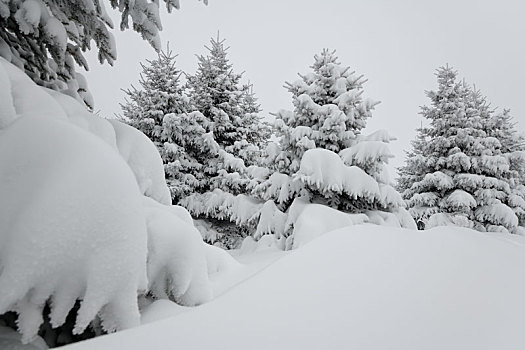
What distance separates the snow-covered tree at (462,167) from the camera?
12250 mm

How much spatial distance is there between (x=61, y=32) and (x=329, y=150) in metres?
5.82

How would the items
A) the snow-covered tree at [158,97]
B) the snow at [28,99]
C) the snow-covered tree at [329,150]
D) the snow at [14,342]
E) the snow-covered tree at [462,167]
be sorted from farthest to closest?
1. the snow-covered tree at [462,167]
2. the snow-covered tree at [158,97]
3. the snow-covered tree at [329,150]
4. the snow at [28,99]
5. the snow at [14,342]

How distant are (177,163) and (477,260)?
8824 millimetres

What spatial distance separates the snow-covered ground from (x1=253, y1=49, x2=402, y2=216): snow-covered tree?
437cm

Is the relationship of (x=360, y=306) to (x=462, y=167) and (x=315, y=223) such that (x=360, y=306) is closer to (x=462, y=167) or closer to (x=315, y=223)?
(x=315, y=223)

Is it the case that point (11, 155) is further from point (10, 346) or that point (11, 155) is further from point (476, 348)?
point (476, 348)

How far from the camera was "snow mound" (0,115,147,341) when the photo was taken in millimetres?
1116

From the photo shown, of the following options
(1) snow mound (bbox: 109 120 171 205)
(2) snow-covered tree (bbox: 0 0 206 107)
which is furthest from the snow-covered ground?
(2) snow-covered tree (bbox: 0 0 206 107)

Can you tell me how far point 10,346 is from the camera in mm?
1271

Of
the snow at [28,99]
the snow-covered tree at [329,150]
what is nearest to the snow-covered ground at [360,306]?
the snow at [28,99]

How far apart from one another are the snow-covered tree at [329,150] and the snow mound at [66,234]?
5.28 meters

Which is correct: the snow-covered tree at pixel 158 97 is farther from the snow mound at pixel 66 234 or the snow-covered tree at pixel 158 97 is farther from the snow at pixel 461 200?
the snow at pixel 461 200

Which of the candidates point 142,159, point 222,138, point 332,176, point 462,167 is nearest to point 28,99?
point 142,159

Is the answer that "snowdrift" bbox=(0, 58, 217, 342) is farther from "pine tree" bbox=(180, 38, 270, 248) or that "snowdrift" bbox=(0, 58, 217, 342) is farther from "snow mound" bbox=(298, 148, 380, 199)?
"pine tree" bbox=(180, 38, 270, 248)
